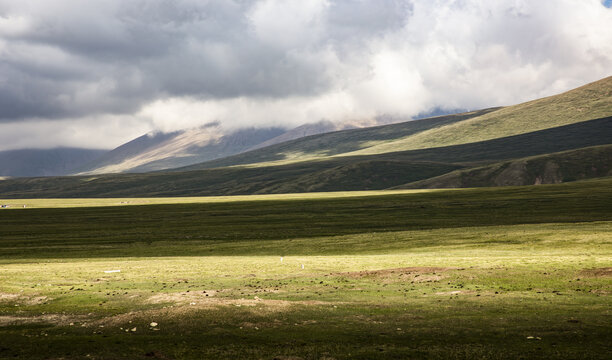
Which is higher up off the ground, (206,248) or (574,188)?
(206,248)

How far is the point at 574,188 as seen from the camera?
171 metres

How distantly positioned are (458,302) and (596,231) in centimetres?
5062

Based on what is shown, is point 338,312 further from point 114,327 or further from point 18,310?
point 18,310

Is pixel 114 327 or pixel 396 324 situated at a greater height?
pixel 114 327

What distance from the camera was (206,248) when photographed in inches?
2938

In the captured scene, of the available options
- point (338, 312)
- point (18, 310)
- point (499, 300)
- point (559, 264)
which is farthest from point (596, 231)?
point (18, 310)

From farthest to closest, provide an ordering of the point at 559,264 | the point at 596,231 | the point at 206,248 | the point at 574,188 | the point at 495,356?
the point at 574,188 → the point at 206,248 → the point at 596,231 → the point at 559,264 → the point at 495,356

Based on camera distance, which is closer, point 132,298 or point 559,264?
point 132,298

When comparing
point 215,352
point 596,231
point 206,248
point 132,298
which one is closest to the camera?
point 215,352

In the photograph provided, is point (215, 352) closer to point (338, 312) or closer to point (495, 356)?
point (338, 312)

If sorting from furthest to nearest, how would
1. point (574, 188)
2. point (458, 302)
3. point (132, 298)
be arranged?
point (574, 188), point (132, 298), point (458, 302)

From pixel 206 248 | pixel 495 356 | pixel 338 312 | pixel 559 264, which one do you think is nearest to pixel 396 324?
pixel 338 312

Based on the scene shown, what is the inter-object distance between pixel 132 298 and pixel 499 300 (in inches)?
859

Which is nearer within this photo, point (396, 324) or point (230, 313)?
point (396, 324)
